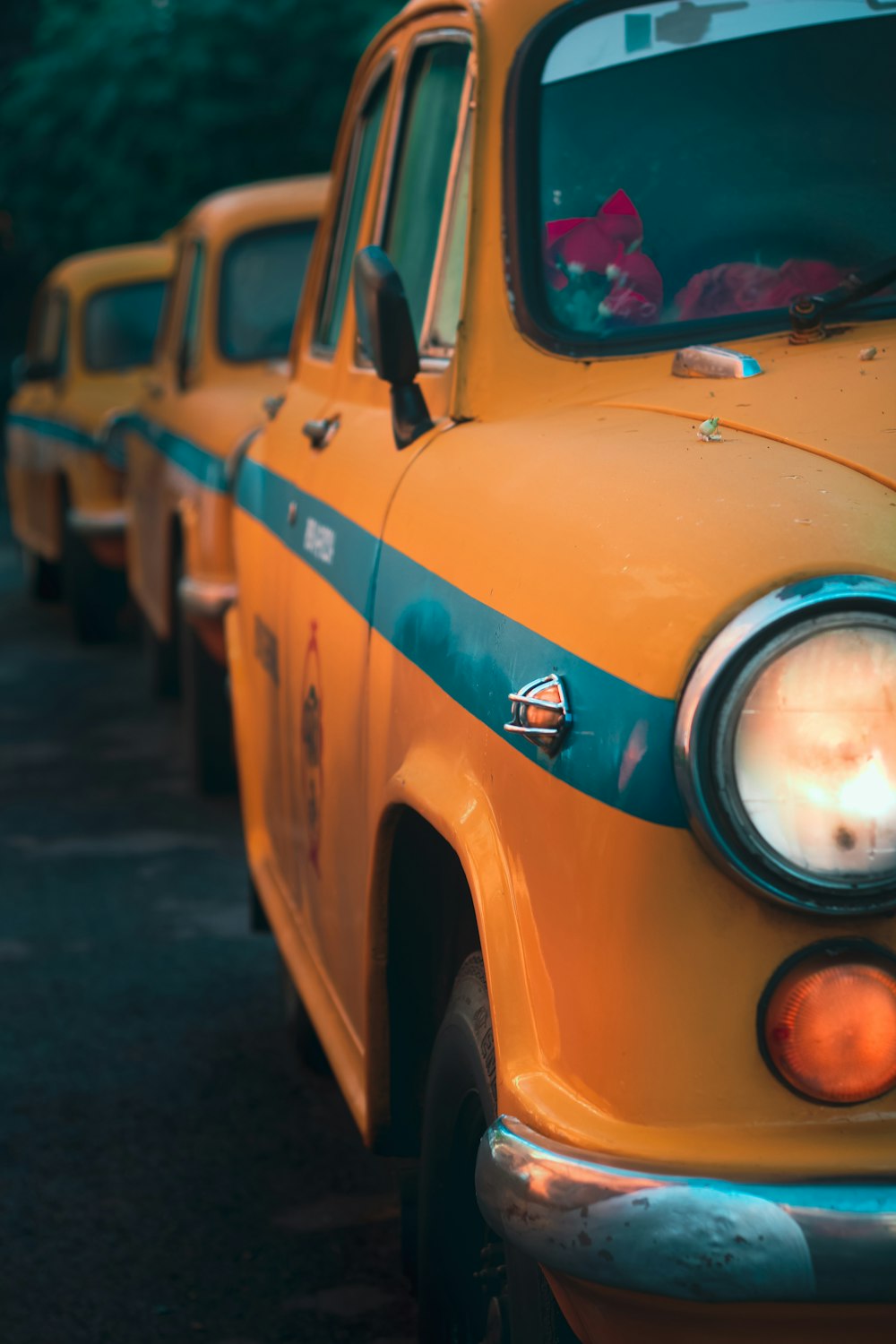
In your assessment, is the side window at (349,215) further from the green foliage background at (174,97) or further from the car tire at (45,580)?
the car tire at (45,580)

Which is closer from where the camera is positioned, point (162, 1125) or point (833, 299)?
point (833, 299)

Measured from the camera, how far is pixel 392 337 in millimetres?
2545

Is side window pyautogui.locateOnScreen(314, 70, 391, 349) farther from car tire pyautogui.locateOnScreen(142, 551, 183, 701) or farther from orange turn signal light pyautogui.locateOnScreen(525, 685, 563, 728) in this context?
car tire pyautogui.locateOnScreen(142, 551, 183, 701)

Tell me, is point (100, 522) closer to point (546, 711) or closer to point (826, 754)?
point (546, 711)

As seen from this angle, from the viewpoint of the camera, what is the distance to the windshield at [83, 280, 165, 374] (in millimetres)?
10242

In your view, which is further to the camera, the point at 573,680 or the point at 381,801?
the point at 381,801

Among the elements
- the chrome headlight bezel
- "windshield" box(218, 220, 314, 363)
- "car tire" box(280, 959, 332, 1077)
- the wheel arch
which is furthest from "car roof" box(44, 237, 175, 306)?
the chrome headlight bezel

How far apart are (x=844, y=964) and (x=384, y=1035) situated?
1067 millimetres

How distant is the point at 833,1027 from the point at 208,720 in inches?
200

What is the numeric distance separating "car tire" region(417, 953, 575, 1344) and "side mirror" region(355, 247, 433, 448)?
2.68 feet

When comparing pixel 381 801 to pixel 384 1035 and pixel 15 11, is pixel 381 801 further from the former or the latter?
pixel 15 11

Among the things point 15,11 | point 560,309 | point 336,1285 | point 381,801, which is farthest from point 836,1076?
point 15,11

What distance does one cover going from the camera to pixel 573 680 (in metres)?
1.72

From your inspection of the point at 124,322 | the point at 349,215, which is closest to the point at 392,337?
the point at 349,215
